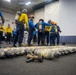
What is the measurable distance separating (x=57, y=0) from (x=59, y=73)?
36.0ft

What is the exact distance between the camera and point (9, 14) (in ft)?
51.9

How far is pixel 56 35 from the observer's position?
6.77m

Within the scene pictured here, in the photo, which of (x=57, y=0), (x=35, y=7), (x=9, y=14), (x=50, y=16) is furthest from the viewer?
(x=9, y=14)

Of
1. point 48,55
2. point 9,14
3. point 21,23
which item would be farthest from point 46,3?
point 48,55

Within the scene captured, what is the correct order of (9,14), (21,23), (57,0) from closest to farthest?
(21,23)
(57,0)
(9,14)

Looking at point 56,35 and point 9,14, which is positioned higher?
point 9,14

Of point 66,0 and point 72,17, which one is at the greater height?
point 66,0


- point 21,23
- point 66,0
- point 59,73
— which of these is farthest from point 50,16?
point 59,73

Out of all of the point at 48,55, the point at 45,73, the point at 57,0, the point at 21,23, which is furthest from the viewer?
the point at 57,0

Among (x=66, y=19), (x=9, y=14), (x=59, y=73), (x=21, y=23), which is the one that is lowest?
(x=59, y=73)

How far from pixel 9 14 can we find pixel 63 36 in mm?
7792

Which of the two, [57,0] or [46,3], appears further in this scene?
[46,3]

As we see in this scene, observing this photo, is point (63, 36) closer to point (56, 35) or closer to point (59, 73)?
point (56, 35)

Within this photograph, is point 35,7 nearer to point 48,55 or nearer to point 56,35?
point 56,35
